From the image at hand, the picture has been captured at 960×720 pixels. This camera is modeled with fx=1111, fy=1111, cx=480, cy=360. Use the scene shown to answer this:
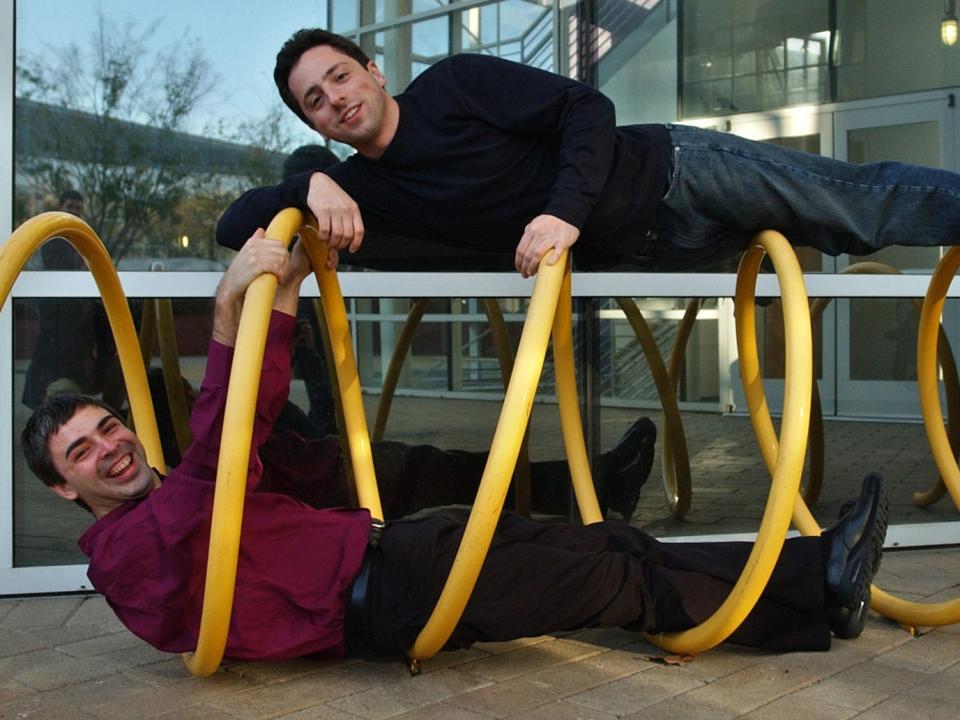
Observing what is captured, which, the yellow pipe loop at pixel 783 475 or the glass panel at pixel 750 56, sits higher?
the glass panel at pixel 750 56

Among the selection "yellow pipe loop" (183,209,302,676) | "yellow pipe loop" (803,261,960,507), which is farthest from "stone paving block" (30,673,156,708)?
"yellow pipe loop" (803,261,960,507)

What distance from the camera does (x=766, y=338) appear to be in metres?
4.44

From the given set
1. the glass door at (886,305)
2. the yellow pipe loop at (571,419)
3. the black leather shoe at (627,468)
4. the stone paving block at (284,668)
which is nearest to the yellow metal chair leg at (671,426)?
the black leather shoe at (627,468)

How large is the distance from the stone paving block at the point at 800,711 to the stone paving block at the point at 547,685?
384 millimetres

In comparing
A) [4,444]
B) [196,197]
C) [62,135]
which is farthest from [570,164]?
[4,444]

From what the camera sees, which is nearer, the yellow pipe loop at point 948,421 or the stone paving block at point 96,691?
the stone paving block at point 96,691

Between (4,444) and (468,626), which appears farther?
(4,444)

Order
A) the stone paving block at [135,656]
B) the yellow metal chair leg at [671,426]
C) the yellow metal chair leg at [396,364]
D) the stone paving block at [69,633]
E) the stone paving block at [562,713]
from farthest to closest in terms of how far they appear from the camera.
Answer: the yellow metal chair leg at [671,426], the yellow metal chair leg at [396,364], the stone paving block at [69,633], the stone paving block at [135,656], the stone paving block at [562,713]

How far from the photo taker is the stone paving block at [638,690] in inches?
96.0

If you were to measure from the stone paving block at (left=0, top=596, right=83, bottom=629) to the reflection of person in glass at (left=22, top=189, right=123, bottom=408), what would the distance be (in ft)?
2.12

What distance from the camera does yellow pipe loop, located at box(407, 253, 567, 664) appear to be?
235 centimetres

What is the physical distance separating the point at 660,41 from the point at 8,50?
231 centimetres

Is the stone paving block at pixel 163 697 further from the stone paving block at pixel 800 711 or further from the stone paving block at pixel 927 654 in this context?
the stone paving block at pixel 927 654

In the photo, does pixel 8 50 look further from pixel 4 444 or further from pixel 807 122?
pixel 807 122
